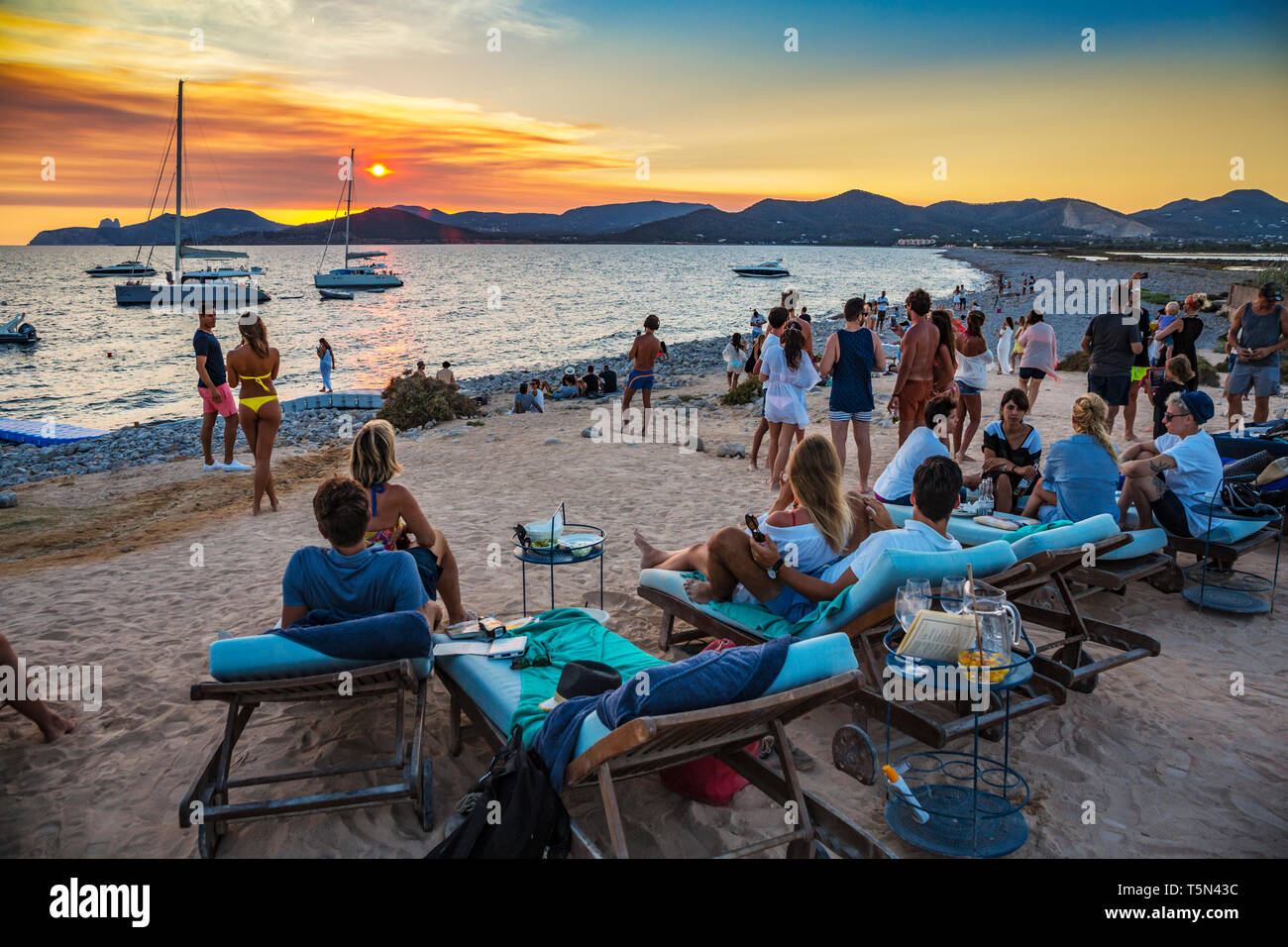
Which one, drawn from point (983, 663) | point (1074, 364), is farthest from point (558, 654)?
point (1074, 364)

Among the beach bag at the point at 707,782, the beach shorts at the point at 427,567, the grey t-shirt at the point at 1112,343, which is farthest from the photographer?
the grey t-shirt at the point at 1112,343

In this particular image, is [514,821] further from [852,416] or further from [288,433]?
[288,433]

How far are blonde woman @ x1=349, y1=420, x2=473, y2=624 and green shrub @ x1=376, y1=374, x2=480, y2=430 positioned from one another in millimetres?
10297

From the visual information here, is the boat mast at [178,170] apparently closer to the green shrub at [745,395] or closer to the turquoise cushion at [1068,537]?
the green shrub at [745,395]

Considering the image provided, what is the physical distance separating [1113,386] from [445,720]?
8716 millimetres

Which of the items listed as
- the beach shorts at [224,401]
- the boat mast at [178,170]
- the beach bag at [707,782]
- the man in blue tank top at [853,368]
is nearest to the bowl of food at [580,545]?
the beach bag at [707,782]

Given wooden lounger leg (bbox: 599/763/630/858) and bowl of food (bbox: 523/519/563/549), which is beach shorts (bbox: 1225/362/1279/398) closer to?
bowl of food (bbox: 523/519/563/549)

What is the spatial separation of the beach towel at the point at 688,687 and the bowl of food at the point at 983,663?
Result: 69 cm

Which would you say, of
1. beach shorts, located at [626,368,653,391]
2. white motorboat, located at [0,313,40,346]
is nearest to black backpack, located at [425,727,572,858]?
beach shorts, located at [626,368,653,391]

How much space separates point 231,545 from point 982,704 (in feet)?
20.6

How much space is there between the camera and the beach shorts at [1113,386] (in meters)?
9.31
